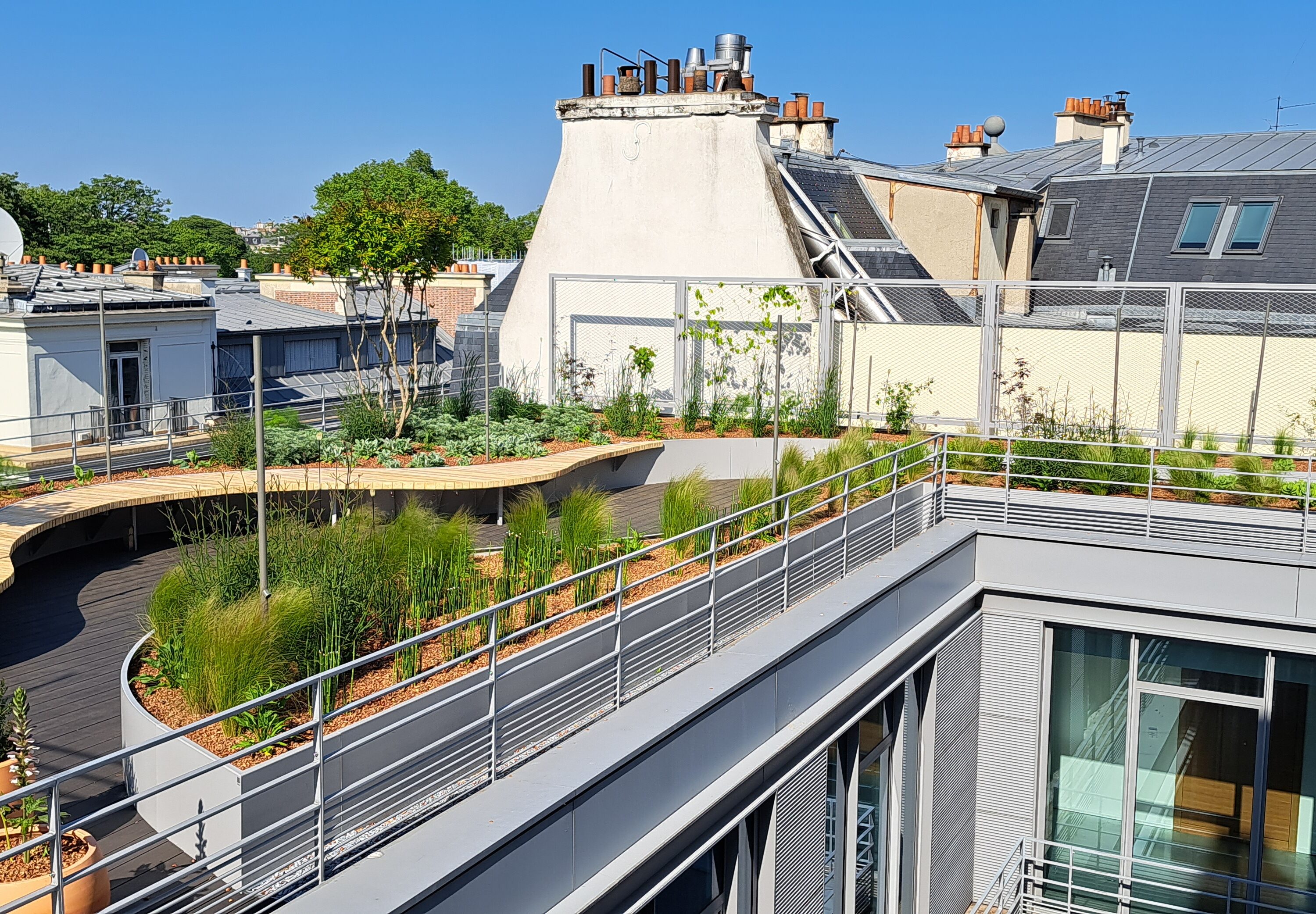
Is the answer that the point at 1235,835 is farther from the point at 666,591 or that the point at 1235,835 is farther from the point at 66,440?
the point at 66,440

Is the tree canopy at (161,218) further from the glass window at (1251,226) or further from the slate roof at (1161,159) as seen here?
the glass window at (1251,226)

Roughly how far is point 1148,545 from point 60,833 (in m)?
8.55

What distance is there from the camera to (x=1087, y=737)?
10.3m

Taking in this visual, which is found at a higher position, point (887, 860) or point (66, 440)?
point (66, 440)

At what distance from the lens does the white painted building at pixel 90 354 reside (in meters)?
17.1

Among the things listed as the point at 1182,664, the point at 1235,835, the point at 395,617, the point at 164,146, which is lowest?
the point at 1235,835

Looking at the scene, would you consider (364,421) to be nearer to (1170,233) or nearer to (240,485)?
(240,485)

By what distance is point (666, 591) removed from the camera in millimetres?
6125

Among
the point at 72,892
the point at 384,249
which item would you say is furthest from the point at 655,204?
the point at 72,892

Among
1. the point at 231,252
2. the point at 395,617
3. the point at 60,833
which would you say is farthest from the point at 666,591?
the point at 231,252

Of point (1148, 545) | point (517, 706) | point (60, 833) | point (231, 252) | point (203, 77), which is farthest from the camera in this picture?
point (231, 252)

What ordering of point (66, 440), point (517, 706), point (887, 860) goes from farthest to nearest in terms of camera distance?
point (66, 440) < point (887, 860) < point (517, 706)

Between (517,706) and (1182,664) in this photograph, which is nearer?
(517,706)

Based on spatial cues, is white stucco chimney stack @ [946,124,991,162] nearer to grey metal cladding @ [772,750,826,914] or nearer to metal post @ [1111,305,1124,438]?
metal post @ [1111,305,1124,438]
